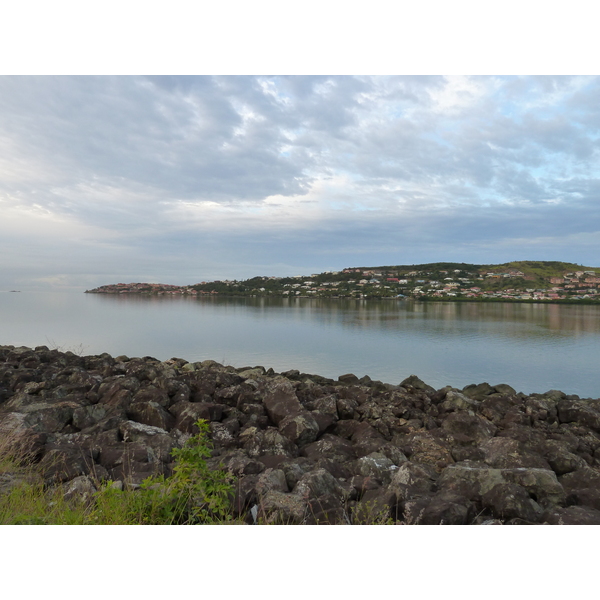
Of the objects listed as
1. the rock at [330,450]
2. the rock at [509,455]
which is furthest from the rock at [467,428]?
the rock at [330,450]

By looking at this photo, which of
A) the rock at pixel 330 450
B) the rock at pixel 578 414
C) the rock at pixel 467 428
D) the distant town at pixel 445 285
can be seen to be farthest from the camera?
the distant town at pixel 445 285

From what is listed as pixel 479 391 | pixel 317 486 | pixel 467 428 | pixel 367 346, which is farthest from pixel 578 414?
pixel 367 346

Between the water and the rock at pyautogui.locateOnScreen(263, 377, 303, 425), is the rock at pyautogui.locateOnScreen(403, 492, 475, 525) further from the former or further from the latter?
the water

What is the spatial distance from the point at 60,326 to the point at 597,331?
4890cm

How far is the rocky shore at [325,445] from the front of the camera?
4590 millimetres

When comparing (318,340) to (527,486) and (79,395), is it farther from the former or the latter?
(527,486)

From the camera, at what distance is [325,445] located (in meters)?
6.90

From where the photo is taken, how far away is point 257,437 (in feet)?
23.1

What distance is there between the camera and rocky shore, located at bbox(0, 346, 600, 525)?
15.1ft

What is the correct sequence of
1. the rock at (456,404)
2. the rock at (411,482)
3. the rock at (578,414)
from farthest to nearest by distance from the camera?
the rock at (456,404) < the rock at (578,414) < the rock at (411,482)

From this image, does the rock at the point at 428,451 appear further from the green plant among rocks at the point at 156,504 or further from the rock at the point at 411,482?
the green plant among rocks at the point at 156,504

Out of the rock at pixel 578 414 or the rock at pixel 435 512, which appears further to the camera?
the rock at pixel 578 414

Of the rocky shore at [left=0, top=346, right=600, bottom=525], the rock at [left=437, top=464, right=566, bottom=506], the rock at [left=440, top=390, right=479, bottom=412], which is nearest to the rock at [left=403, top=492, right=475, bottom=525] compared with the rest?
the rocky shore at [left=0, top=346, right=600, bottom=525]

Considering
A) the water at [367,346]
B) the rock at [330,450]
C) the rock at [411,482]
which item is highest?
the rock at [411,482]
